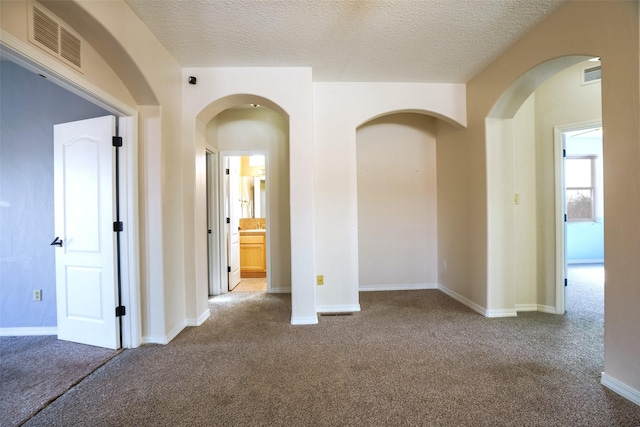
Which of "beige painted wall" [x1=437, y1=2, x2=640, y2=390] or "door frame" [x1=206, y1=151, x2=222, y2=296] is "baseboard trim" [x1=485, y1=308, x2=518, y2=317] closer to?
"beige painted wall" [x1=437, y1=2, x2=640, y2=390]

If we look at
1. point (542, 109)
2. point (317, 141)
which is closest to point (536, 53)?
point (542, 109)

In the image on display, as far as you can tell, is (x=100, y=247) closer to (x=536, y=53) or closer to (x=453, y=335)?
(x=453, y=335)

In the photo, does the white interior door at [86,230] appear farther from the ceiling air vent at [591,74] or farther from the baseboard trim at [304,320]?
the ceiling air vent at [591,74]

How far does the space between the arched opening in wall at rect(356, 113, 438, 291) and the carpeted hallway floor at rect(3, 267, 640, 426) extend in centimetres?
112

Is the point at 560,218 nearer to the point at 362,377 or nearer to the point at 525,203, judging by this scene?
the point at 525,203

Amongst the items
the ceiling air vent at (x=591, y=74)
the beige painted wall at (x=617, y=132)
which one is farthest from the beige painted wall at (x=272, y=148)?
the ceiling air vent at (x=591, y=74)

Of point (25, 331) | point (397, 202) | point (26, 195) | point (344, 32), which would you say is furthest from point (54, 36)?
point (397, 202)

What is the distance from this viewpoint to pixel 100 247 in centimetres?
224

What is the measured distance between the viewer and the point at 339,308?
3.06m

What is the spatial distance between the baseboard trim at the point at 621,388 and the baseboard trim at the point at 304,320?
2.13 meters

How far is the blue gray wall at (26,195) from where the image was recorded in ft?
8.42

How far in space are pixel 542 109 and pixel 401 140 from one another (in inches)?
63.0

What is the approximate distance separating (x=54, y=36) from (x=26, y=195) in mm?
1848

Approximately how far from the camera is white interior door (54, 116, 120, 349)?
2230mm
